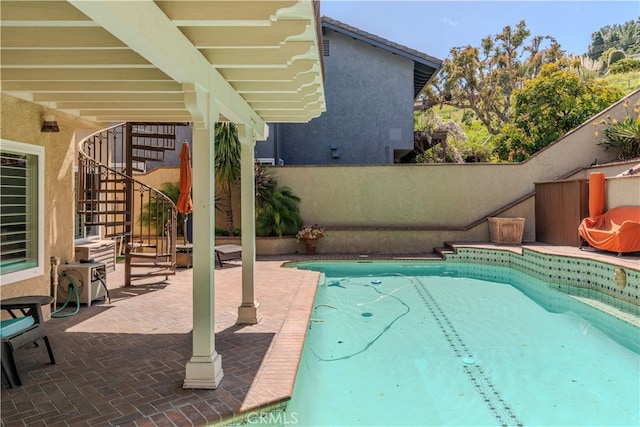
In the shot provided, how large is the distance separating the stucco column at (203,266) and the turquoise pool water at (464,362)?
834 millimetres

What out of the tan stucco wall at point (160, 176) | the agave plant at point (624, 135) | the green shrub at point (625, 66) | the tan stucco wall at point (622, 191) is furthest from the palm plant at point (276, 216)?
the green shrub at point (625, 66)

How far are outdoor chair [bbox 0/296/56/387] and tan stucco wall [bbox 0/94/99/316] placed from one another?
39.7 inches

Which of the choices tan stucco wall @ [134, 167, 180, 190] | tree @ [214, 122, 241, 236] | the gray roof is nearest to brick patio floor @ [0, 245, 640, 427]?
tree @ [214, 122, 241, 236]

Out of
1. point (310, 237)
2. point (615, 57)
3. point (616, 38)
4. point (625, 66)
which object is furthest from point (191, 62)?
point (616, 38)

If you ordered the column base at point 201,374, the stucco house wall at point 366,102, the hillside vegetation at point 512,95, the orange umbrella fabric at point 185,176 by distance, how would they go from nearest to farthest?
the column base at point 201,374 → the orange umbrella fabric at point 185,176 → the hillside vegetation at point 512,95 → the stucco house wall at point 366,102

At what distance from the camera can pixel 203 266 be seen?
383 centimetres

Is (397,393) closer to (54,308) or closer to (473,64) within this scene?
(54,308)

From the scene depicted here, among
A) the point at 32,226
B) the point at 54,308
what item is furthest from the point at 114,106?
the point at 54,308

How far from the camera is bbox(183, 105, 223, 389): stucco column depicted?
3.76 metres

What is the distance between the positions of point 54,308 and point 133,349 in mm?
2486

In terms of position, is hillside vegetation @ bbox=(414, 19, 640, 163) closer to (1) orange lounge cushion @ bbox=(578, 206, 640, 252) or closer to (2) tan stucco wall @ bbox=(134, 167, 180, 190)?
(1) orange lounge cushion @ bbox=(578, 206, 640, 252)

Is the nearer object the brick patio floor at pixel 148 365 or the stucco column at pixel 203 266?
the brick patio floor at pixel 148 365

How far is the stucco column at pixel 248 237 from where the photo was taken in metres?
5.72

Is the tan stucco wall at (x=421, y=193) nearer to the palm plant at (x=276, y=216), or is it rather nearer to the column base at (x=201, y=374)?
the palm plant at (x=276, y=216)
